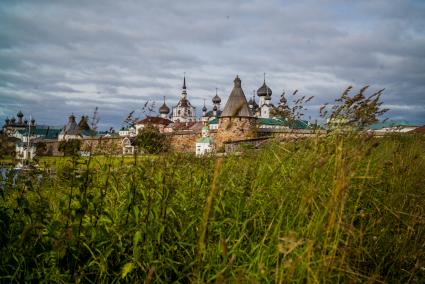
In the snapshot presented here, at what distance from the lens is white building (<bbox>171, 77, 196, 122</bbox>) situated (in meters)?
109

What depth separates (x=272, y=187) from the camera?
274 centimetres

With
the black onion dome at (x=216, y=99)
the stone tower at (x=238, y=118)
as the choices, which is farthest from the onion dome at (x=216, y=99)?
the stone tower at (x=238, y=118)

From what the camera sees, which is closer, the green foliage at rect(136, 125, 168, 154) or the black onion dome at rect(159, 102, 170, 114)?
the green foliage at rect(136, 125, 168, 154)

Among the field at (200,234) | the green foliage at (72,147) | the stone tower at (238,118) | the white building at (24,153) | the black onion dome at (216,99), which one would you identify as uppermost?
the black onion dome at (216,99)

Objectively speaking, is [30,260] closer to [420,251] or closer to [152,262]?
[152,262]

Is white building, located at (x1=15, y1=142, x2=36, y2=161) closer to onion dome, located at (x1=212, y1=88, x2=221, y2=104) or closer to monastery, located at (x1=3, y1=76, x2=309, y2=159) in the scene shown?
monastery, located at (x1=3, y1=76, x2=309, y2=159)

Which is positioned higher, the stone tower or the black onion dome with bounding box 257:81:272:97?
the black onion dome with bounding box 257:81:272:97

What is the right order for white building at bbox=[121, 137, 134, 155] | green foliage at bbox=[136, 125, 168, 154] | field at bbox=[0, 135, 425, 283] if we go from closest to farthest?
field at bbox=[0, 135, 425, 283] → white building at bbox=[121, 137, 134, 155] → green foliage at bbox=[136, 125, 168, 154]

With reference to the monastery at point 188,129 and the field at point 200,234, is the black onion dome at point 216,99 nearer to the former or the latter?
the monastery at point 188,129

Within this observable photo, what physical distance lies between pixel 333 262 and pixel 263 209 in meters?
0.72

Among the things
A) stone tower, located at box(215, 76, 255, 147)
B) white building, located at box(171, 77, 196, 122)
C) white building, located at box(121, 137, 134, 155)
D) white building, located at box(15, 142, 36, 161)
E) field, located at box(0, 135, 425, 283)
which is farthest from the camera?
white building, located at box(171, 77, 196, 122)

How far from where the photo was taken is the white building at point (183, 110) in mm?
108562

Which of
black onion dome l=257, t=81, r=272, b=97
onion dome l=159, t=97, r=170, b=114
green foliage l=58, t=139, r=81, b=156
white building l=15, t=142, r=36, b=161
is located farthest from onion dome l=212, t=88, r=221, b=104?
green foliage l=58, t=139, r=81, b=156

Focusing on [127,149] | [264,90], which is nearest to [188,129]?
[264,90]
